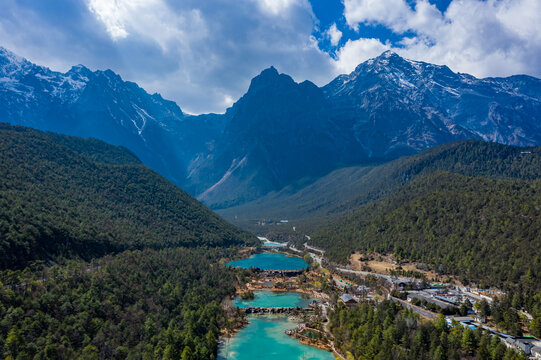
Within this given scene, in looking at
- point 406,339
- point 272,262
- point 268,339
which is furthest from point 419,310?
point 272,262

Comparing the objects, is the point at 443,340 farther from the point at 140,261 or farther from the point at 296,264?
the point at 296,264

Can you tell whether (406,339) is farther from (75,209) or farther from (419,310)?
(75,209)

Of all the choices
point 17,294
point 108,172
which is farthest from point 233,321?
point 108,172

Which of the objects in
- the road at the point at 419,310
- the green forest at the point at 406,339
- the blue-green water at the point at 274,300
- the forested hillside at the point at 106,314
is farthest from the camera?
the blue-green water at the point at 274,300

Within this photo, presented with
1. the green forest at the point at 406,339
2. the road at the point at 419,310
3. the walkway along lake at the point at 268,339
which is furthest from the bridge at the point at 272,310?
the road at the point at 419,310

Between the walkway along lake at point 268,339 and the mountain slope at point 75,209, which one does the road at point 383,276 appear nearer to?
the walkway along lake at point 268,339

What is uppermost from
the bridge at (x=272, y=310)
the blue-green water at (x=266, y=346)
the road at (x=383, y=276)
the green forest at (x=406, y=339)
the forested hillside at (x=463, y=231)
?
the forested hillside at (x=463, y=231)

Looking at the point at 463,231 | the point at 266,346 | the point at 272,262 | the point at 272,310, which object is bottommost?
the point at 266,346
